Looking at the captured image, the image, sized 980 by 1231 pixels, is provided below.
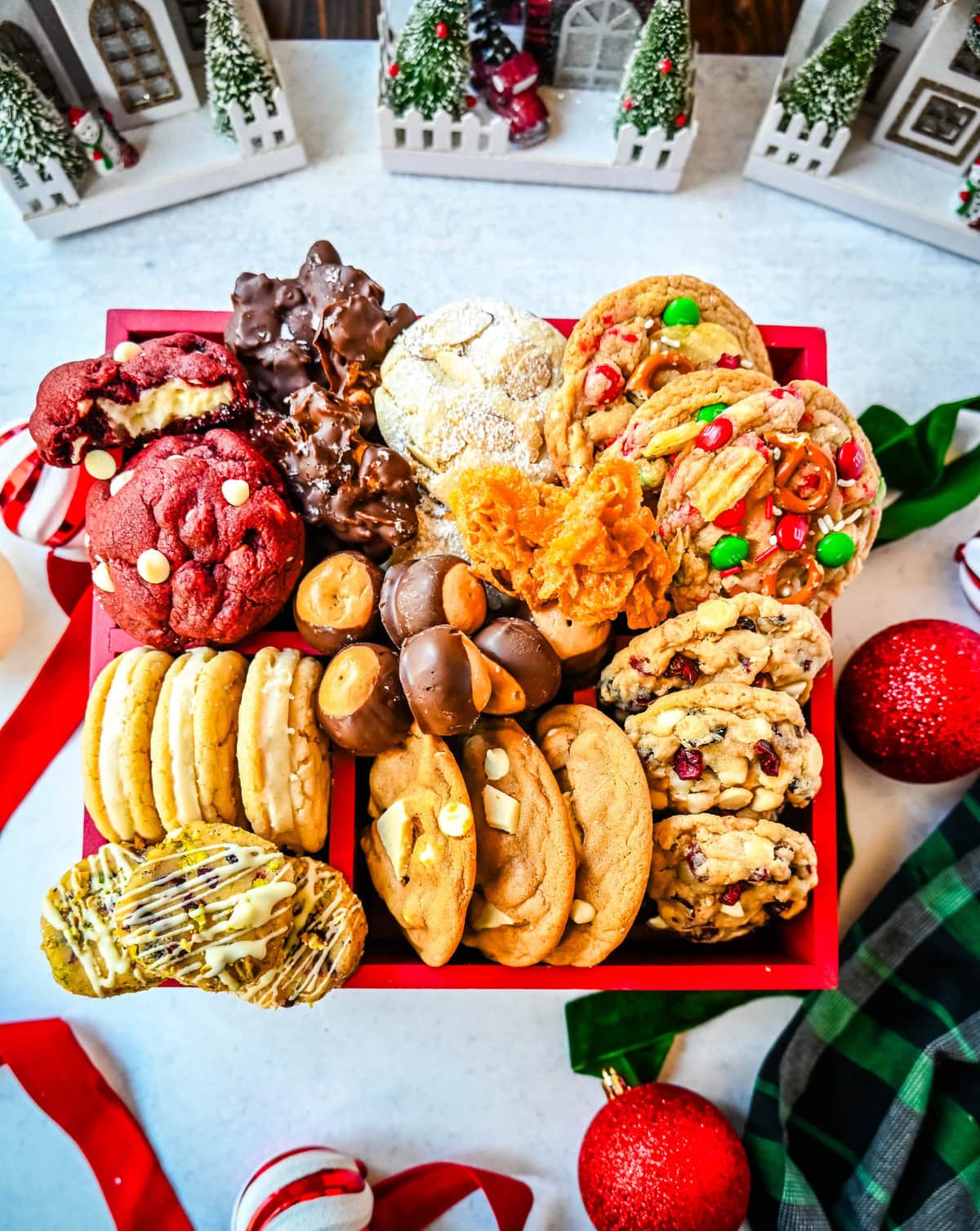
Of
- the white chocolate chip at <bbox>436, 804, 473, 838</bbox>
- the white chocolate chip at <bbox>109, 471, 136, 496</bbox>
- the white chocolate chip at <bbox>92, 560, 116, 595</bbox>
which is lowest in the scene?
the white chocolate chip at <bbox>436, 804, 473, 838</bbox>

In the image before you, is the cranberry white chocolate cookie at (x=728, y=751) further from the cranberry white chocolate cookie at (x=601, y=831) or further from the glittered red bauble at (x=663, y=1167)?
the glittered red bauble at (x=663, y=1167)

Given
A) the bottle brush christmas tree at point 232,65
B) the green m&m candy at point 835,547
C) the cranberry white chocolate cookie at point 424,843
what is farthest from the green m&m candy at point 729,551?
the bottle brush christmas tree at point 232,65

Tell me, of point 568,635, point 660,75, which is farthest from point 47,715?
point 660,75

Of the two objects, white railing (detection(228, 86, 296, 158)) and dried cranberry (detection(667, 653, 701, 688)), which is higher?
white railing (detection(228, 86, 296, 158))

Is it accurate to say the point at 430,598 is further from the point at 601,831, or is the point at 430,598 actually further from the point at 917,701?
the point at 917,701

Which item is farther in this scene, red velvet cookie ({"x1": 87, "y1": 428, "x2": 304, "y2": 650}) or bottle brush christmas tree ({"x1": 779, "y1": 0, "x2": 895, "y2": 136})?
bottle brush christmas tree ({"x1": 779, "y1": 0, "x2": 895, "y2": 136})

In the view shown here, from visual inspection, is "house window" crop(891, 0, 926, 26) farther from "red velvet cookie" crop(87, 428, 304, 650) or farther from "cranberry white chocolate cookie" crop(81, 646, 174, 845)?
"cranberry white chocolate cookie" crop(81, 646, 174, 845)

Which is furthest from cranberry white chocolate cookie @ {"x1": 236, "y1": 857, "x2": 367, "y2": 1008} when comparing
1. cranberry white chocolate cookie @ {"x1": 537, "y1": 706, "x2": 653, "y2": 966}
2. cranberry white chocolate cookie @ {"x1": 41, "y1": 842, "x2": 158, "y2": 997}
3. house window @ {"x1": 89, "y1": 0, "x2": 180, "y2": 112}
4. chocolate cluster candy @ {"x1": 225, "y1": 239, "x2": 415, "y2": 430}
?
house window @ {"x1": 89, "y1": 0, "x2": 180, "y2": 112}
